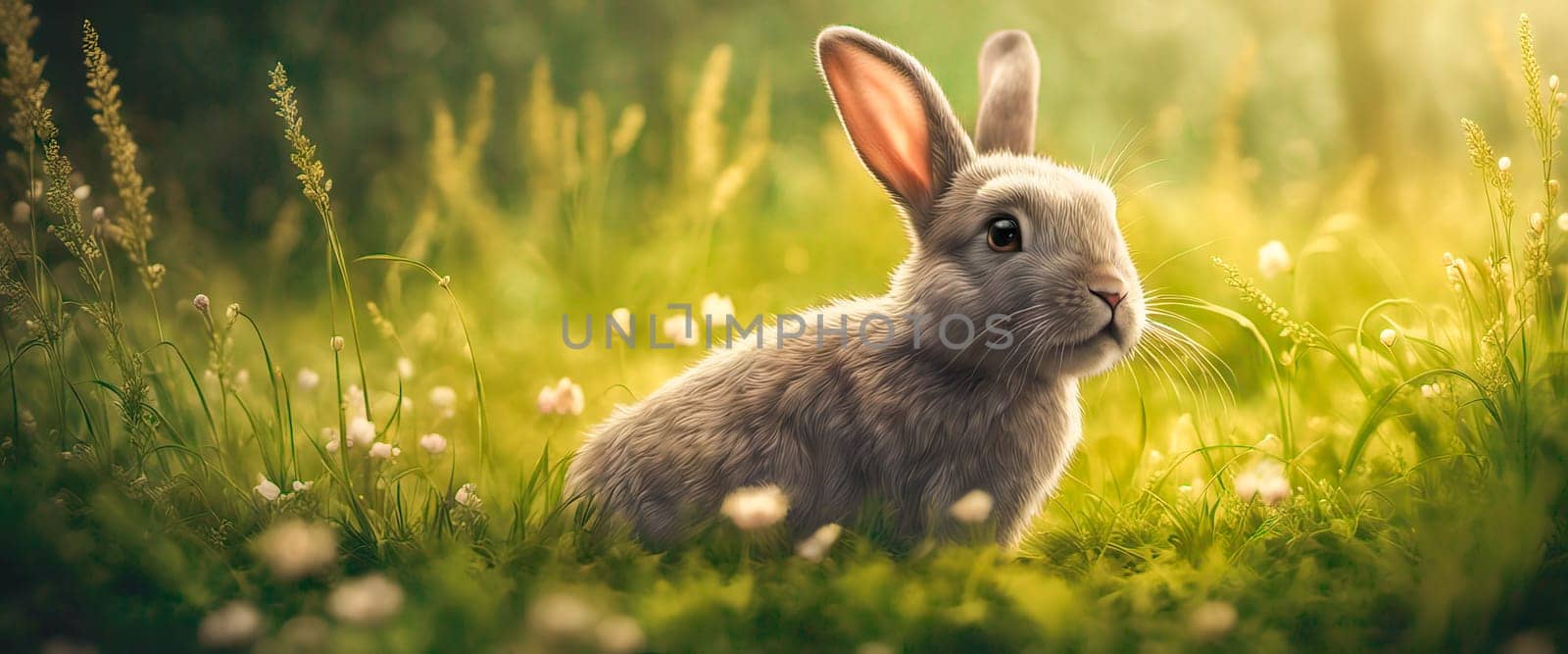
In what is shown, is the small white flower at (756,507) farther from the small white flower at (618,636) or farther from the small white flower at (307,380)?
the small white flower at (307,380)

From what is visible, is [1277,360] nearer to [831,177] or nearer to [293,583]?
[831,177]

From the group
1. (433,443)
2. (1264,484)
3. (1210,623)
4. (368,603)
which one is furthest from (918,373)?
(368,603)

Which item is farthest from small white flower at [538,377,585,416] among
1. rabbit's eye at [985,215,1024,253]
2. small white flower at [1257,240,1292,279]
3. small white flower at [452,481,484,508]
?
small white flower at [1257,240,1292,279]

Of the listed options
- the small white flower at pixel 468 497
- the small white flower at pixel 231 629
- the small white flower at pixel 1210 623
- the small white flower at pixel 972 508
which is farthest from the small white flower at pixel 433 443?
the small white flower at pixel 1210 623

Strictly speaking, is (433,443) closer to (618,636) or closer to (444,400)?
(444,400)

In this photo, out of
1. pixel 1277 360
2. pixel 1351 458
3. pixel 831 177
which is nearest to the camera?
pixel 1351 458

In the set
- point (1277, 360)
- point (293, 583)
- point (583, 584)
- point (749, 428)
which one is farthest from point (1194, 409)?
point (293, 583)

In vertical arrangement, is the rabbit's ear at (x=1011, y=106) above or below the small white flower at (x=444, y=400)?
above
